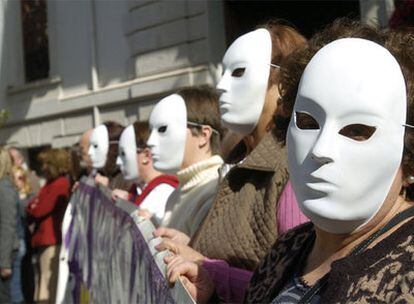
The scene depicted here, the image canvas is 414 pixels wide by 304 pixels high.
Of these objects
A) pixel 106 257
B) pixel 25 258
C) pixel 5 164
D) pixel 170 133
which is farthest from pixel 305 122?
pixel 25 258

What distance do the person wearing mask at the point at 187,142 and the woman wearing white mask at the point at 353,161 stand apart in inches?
66.3

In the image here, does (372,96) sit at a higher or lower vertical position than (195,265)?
higher

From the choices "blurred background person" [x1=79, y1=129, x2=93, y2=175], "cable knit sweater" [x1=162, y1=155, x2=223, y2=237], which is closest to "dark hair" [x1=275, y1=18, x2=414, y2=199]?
"cable knit sweater" [x1=162, y1=155, x2=223, y2=237]

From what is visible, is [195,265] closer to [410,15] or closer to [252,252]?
[252,252]

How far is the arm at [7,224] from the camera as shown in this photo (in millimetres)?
6184

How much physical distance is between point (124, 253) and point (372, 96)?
1.99 metres

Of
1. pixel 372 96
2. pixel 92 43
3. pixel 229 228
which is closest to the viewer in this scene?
pixel 372 96

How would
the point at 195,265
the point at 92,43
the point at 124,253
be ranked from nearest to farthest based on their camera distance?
1. the point at 195,265
2. the point at 124,253
3. the point at 92,43

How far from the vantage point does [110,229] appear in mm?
4055

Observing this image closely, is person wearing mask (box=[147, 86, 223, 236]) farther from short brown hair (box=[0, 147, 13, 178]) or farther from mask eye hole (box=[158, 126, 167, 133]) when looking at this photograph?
short brown hair (box=[0, 147, 13, 178])

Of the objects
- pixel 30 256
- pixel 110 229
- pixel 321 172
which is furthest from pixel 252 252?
pixel 30 256

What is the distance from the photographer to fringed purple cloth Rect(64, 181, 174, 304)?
275 cm

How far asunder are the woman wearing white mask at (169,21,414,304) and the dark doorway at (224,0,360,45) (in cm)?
666

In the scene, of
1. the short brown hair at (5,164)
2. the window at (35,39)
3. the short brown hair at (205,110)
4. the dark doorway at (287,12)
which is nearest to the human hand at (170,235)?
the short brown hair at (205,110)
